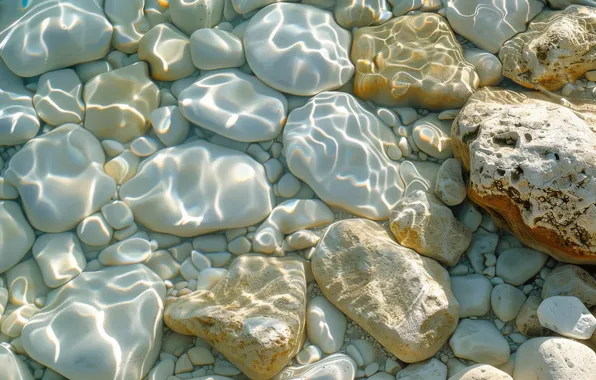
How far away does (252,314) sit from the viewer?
3.21 metres

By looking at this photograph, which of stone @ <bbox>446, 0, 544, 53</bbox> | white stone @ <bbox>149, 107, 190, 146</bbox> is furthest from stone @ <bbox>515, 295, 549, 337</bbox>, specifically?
white stone @ <bbox>149, 107, 190, 146</bbox>

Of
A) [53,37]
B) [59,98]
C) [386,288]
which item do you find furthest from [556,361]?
[53,37]

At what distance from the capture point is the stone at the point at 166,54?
407cm

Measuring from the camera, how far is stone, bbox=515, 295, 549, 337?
3.24 m

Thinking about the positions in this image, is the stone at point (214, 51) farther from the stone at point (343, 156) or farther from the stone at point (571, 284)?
the stone at point (571, 284)

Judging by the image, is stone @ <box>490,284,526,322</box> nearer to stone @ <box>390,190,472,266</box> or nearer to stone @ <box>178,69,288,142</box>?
stone @ <box>390,190,472,266</box>

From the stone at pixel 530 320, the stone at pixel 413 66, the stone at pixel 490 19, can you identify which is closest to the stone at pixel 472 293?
the stone at pixel 530 320

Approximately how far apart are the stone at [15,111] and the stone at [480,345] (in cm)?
306

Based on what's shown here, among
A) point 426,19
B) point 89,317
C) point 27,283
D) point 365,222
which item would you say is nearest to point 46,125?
point 27,283

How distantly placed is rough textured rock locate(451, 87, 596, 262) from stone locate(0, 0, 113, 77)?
9.00 ft

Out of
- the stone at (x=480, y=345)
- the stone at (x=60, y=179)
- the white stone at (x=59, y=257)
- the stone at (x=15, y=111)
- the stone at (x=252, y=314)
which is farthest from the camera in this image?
the stone at (x=15, y=111)

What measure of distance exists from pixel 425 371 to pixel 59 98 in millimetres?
3013

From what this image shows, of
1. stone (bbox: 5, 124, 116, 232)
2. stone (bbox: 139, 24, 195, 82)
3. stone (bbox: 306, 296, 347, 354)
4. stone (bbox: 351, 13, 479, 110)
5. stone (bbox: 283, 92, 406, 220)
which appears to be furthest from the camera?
stone (bbox: 139, 24, 195, 82)

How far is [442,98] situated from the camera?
155 inches
